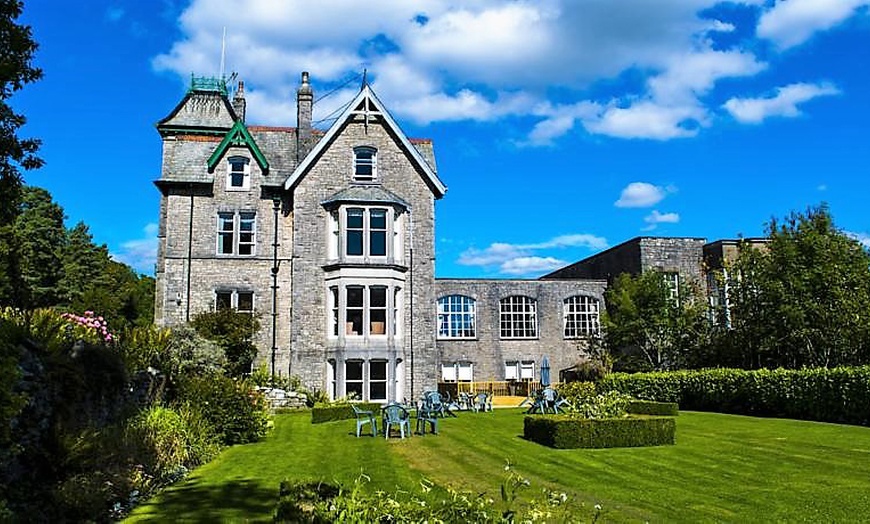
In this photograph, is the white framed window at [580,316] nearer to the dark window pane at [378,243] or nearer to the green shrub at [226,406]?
the dark window pane at [378,243]

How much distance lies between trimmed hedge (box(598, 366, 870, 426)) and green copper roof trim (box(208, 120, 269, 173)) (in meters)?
17.8

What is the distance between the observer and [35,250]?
53.0 metres

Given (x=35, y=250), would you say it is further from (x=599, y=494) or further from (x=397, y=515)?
(x=397, y=515)

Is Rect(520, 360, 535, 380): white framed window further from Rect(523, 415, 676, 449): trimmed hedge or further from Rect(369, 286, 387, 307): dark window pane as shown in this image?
Rect(523, 415, 676, 449): trimmed hedge

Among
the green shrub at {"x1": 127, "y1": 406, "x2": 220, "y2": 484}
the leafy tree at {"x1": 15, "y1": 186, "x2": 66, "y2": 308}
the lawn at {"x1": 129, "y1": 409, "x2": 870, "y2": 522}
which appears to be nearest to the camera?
the lawn at {"x1": 129, "y1": 409, "x2": 870, "y2": 522}

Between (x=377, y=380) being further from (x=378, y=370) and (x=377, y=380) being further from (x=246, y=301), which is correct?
(x=246, y=301)

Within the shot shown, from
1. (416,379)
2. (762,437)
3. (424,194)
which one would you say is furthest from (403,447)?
(424,194)

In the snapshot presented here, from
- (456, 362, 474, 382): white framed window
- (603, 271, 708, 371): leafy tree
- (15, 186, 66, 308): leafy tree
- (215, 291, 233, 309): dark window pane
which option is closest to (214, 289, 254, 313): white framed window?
(215, 291, 233, 309): dark window pane

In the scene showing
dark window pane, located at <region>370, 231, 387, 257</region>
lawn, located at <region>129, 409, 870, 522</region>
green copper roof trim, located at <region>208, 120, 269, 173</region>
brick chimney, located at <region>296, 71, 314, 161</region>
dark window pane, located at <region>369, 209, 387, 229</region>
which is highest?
brick chimney, located at <region>296, 71, 314, 161</region>

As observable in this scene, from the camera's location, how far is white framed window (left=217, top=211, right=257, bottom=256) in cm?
3206

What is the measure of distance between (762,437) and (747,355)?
14.3 m

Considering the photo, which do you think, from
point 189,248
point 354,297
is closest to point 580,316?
point 354,297

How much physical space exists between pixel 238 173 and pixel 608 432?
71.0 ft

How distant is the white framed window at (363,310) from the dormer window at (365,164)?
4.93 meters
